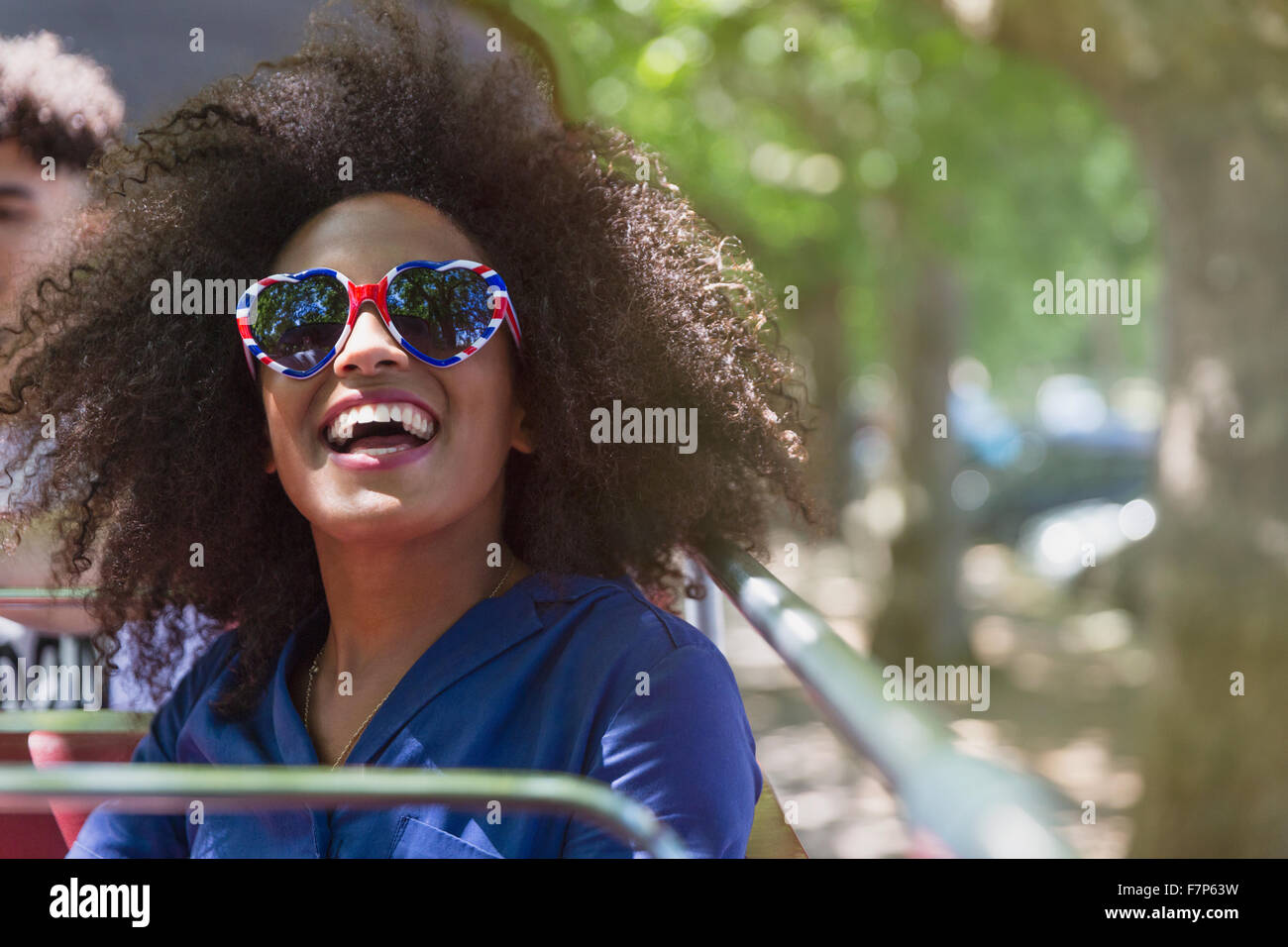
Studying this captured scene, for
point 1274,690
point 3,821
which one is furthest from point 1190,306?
point 3,821

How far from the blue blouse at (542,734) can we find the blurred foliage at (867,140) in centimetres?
337

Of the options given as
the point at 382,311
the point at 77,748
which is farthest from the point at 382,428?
the point at 77,748

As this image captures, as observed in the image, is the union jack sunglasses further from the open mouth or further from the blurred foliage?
the blurred foliage

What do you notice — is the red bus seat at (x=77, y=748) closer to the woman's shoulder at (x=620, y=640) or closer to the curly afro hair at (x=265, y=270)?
the curly afro hair at (x=265, y=270)

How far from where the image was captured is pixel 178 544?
251cm

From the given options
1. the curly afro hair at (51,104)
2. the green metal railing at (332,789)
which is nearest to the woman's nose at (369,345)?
the green metal railing at (332,789)

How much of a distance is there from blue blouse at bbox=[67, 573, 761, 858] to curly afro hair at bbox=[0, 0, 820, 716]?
0.20m

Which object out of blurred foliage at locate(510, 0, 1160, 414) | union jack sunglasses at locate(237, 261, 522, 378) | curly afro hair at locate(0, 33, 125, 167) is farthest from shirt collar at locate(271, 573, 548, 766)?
blurred foliage at locate(510, 0, 1160, 414)

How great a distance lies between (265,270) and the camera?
2.31 m

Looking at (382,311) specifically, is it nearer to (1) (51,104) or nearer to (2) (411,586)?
(2) (411,586)

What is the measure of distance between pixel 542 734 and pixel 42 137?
1706 millimetres

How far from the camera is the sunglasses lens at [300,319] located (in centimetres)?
206

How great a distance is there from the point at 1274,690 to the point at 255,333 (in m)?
4.17
